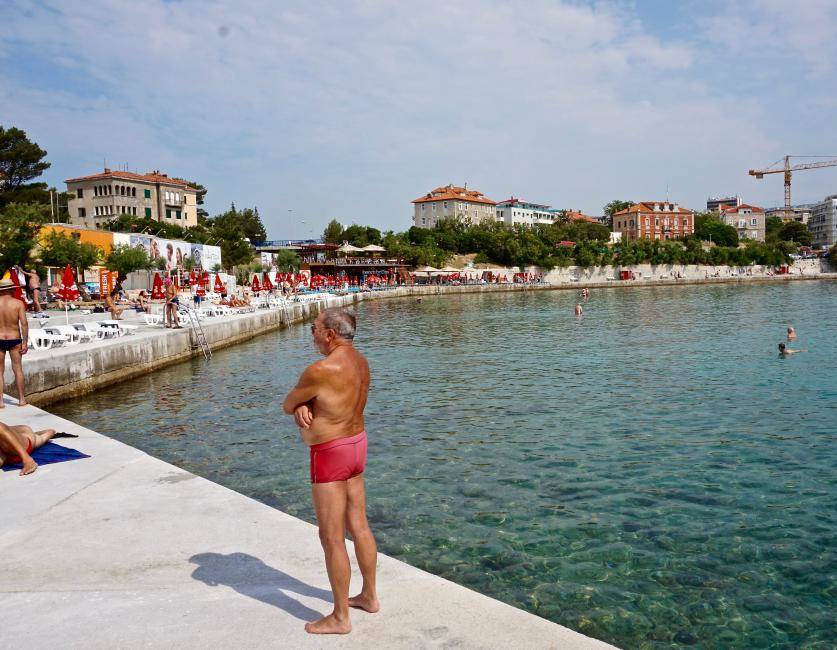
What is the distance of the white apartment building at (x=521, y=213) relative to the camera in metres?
142

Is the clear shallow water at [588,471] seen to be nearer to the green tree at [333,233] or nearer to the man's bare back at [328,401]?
the man's bare back at [328,401]

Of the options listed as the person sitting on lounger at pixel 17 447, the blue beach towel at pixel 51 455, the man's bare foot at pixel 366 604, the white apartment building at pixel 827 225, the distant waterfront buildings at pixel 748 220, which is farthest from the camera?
the white apartment building at pixel 827 225

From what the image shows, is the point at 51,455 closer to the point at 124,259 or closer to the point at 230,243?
the point at 124,259

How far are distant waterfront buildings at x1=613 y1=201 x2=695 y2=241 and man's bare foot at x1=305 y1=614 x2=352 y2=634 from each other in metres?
138

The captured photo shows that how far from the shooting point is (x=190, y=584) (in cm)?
391

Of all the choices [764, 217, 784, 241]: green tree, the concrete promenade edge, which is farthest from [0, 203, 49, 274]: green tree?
[764, 217, 784, 241]: green tree

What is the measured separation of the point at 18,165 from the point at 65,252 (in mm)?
17761

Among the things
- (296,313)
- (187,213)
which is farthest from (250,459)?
(187,213)

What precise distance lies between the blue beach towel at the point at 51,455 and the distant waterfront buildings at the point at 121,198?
3134 inches

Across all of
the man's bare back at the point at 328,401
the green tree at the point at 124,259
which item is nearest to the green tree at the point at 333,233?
the green tree at the point at 124,259

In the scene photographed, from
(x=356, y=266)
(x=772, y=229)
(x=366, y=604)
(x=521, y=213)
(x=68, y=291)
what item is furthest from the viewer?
(x=772, y=229)

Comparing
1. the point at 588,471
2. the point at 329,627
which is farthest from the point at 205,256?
the point at 329,627

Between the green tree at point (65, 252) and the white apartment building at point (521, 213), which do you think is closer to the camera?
the green tree at point (65, 252)

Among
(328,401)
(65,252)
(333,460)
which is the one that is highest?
(65,252)
